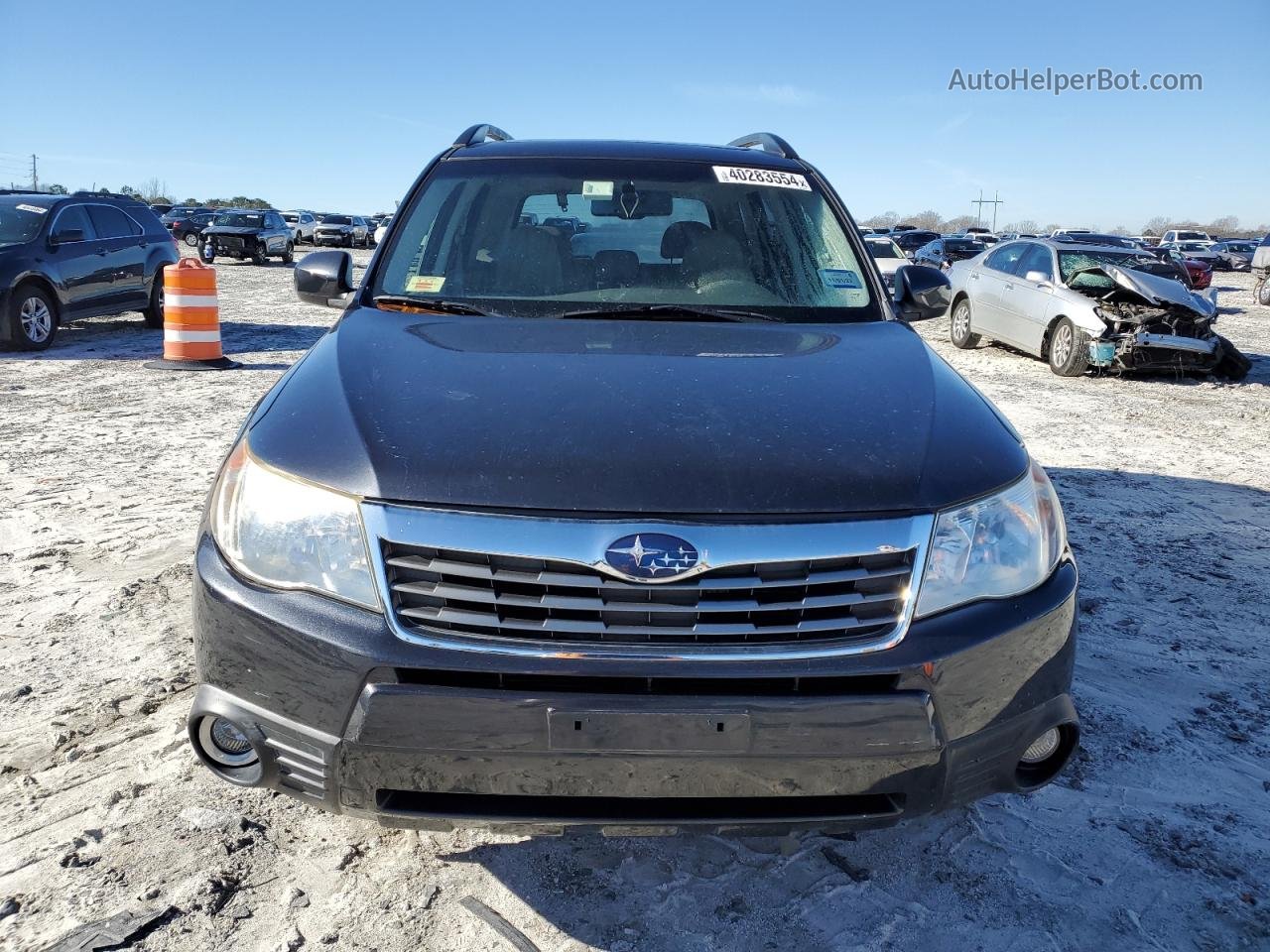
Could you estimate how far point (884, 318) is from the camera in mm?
3131

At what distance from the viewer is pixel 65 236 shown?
445 inches

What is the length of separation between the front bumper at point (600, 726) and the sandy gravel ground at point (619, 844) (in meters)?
0.37

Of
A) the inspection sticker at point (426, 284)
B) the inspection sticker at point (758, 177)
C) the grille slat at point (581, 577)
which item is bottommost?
the grille slat at point (581, 577)

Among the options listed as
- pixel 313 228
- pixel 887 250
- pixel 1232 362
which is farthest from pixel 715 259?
pixel 313 228

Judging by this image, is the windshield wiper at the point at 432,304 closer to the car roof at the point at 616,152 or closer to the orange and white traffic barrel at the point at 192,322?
the car roof at the point at 616,152

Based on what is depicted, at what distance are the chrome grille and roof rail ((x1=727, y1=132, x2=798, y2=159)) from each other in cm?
253

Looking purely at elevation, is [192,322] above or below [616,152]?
below

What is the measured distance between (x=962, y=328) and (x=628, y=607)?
13.0 meters

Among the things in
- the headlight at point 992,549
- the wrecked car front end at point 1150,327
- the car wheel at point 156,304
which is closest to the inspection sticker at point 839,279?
the headlight at point 992,549

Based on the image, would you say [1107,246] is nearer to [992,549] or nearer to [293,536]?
[992,549]

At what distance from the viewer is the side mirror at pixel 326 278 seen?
3.57 meters

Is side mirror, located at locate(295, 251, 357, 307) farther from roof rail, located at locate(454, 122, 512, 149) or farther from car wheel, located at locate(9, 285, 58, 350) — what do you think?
car wheel, located at locate(9, 285, 58, 350)

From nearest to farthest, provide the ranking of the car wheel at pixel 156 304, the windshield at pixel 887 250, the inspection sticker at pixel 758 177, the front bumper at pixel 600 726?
the front bumper at pixel 600 726, the inspection sticker at pixel 758 177, the car wheel at pixel 156 304, the windshield at pixel 887 250

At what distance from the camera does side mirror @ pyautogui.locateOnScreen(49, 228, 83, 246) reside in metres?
11.1
